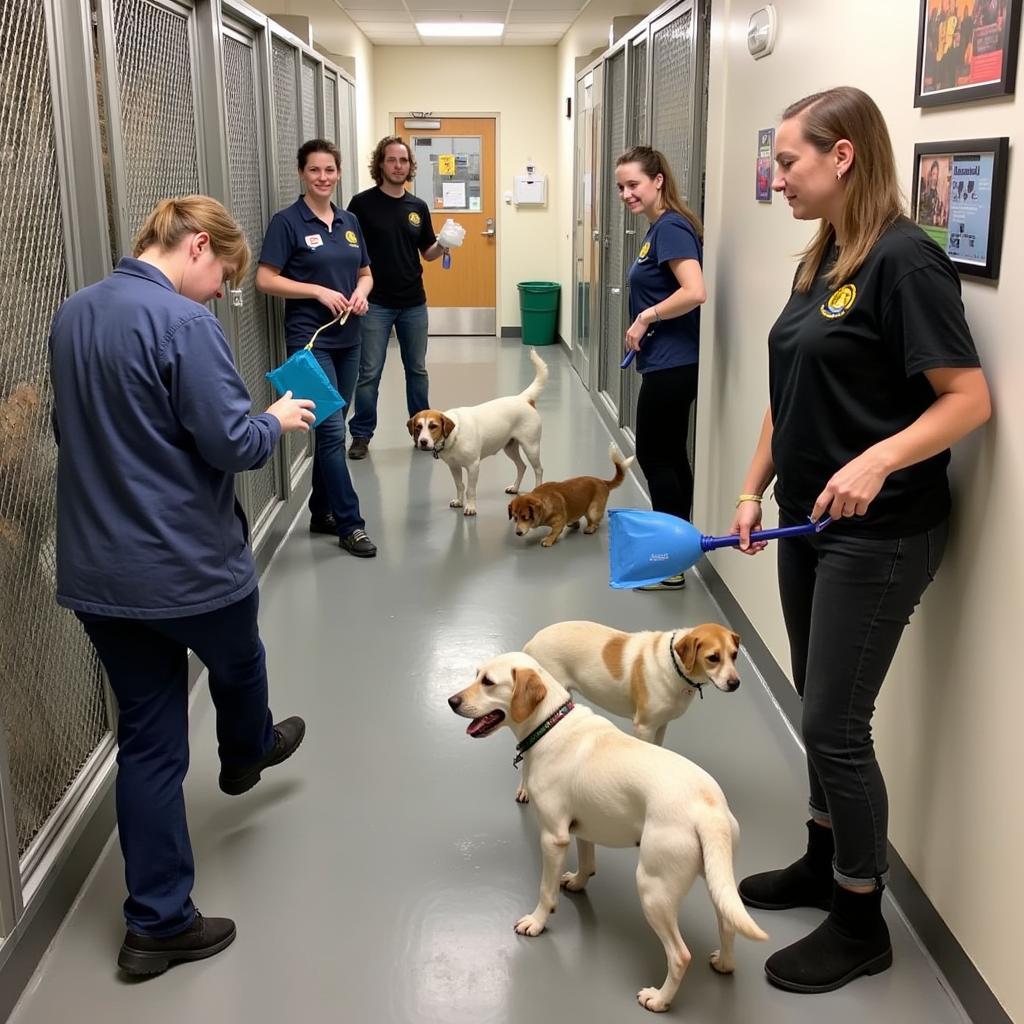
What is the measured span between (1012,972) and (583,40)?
8323 mm

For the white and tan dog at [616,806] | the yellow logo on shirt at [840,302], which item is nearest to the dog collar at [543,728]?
the white and tan dog at [616,806]

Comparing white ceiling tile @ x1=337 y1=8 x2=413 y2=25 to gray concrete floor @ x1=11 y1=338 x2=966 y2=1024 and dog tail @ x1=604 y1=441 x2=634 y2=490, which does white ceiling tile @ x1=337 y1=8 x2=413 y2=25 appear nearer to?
dog tail @ x1=604 y1=441 x2=634 y2=490

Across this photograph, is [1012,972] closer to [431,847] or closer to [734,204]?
[431,847]

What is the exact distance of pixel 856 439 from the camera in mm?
1792

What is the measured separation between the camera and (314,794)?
267 cm

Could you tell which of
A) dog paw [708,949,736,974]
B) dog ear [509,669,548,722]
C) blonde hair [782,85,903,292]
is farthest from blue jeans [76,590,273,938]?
blonde hair [782,85,903,292]

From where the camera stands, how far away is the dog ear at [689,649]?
2402mm

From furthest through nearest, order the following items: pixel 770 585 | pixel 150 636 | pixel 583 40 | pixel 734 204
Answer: pixel 583 40 < pixel 734 204 < pixel 770 585 < pixel 150 636

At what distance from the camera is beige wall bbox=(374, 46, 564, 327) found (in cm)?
1084

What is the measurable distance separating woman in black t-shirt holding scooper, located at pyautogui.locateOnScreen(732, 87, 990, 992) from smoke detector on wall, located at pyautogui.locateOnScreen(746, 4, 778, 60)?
1.45 metres

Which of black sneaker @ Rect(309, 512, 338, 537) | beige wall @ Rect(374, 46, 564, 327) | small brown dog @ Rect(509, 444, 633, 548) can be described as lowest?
black sneaker @ Rect(309, 512, 338, 537)

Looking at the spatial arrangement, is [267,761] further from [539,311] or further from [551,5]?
[539,311]

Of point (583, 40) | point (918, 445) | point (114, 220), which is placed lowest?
point (918, 445)

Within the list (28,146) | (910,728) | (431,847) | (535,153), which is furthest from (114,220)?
(535,153)
